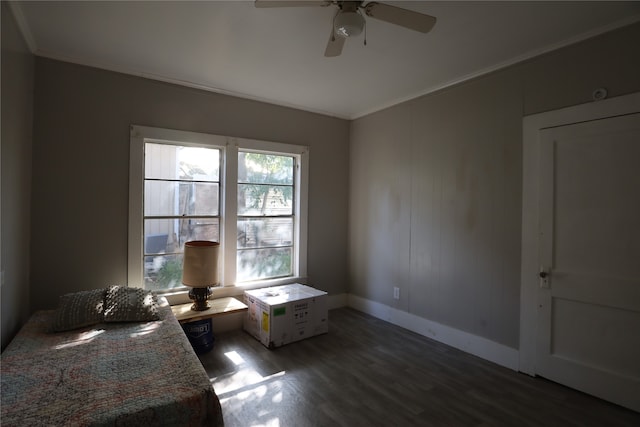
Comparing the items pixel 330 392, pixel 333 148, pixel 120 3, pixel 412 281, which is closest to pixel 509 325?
pixel 412 281

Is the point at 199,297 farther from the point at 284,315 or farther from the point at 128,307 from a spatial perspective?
the point at 284,315

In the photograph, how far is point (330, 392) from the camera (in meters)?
2.41

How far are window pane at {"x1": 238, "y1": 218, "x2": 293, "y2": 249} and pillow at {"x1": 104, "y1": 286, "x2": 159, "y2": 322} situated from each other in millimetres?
1295

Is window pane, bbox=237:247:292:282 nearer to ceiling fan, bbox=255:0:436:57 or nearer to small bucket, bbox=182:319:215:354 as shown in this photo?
small bucket, bbox=182:319:215:354

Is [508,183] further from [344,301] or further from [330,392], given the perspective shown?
[344,301]

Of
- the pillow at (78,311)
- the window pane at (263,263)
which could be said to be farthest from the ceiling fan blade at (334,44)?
the pillow at (78,311)

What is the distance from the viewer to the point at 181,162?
3320mm

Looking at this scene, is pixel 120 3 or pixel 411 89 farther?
pixel 411 89

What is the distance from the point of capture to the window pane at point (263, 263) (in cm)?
375

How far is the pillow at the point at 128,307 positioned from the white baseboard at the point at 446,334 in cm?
256

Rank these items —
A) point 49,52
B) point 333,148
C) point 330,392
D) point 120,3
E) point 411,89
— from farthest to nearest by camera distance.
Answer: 1. point 333,148
2. point 411,89
3. point 49,52
4. point 330,392
5. point 120,3

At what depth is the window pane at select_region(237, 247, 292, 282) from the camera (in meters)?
3.75

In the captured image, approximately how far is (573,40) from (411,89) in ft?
4.54

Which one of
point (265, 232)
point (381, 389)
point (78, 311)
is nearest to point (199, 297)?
point (78, 311)
